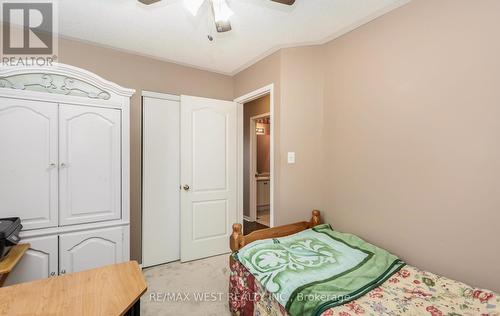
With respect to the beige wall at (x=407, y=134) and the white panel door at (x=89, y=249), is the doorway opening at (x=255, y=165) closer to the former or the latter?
the beige wall at (x=407, y=134)

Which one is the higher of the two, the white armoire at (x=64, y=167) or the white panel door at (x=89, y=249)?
the white armoire at (x=64, y=167)

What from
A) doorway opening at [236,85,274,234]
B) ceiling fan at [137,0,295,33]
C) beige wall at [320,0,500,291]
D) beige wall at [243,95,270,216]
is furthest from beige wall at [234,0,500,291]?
beige wall at [243,95,270,216]

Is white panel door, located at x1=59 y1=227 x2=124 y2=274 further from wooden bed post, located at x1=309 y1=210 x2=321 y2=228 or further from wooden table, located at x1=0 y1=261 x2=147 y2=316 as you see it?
wooden bed post, located at x1=309 y1=210 x2=321 y2=228

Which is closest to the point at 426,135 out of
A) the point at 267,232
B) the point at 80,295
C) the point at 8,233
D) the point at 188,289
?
the point at 267,232

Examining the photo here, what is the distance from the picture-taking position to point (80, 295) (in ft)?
3.27

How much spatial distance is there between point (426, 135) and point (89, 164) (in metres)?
2.54

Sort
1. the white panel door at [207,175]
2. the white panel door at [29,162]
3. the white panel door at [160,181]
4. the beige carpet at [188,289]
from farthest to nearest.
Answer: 1. the white panel door at [207,175]
2. the white panel door at [160,181]
3. the beige carpet at [188,289]
4. the white panel door at [29,162]

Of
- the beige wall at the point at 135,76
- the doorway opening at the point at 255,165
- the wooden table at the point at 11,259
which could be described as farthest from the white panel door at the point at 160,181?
the doorway opening at the point at 255,165

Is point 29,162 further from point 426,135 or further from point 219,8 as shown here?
point 426,135

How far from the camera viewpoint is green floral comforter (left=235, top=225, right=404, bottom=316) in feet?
4.27

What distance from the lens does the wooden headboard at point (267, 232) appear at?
190cm

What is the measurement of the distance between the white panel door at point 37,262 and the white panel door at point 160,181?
92 cm

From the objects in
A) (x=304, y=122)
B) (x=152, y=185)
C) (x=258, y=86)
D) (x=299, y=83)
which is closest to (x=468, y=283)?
(x=304, y=122)
